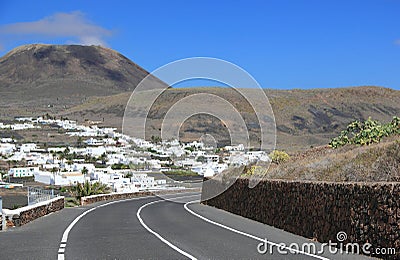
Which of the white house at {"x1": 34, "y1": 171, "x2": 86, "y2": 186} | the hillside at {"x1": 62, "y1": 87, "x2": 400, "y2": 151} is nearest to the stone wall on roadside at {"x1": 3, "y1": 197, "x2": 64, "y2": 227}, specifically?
the hillside at {"x1": 62, "y1": 87, "x2": 400, "y2": 151}

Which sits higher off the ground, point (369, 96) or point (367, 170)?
point (369, 96)

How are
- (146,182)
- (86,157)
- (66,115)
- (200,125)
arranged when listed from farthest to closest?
(66,115), (86,157), (200,125), (146,182)

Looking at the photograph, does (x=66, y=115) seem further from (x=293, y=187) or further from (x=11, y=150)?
(x=293, y=187)

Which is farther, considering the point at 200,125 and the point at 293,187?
the point at 200,125

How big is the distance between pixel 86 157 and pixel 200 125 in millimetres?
32485

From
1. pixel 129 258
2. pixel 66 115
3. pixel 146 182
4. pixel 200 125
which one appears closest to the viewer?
pixel 129 258

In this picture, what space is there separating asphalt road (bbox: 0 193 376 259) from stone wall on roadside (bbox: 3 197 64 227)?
334 millimetres

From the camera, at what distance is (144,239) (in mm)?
15984

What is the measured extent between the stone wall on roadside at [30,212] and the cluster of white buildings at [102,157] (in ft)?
113

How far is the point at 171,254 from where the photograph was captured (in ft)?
Answer: 42.7

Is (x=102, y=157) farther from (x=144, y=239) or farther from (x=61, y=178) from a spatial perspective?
(x=144, y=239)

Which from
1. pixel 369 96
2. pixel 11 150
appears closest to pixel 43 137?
pixel 11 150

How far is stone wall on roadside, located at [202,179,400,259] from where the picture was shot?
12.6 metres

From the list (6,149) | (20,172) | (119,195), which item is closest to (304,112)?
(20,172)
